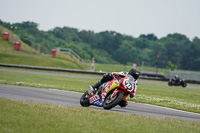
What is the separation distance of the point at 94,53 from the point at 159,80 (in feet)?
217

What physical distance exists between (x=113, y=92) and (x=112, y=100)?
0.27 meters

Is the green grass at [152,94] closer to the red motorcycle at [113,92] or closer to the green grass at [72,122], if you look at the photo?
the red motorcycle at [113,92]

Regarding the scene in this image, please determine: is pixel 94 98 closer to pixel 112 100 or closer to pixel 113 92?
pixel 112 100

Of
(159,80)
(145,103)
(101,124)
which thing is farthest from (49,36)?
(101,124)

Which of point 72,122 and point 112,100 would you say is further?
point 112,100

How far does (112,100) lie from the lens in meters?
12.7

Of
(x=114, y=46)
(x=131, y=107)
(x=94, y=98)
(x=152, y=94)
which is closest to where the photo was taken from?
(x=94, y=98)

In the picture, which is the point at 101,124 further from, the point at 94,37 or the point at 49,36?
the point at 94,37

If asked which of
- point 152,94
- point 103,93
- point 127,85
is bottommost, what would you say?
point 152,94

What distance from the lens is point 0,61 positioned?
52.8m

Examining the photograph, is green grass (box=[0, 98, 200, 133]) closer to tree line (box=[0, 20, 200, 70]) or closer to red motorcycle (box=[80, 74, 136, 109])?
red motorcycle (box=[80, 74, 136, 109])

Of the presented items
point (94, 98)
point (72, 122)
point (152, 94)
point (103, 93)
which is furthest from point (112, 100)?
point (152, 94)

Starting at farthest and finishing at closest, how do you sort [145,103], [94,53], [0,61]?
1. [94,53]
2. [0,61]
3. [145,103]

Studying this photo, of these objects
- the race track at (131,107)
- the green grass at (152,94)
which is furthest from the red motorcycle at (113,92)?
the green grass at (152,94)
